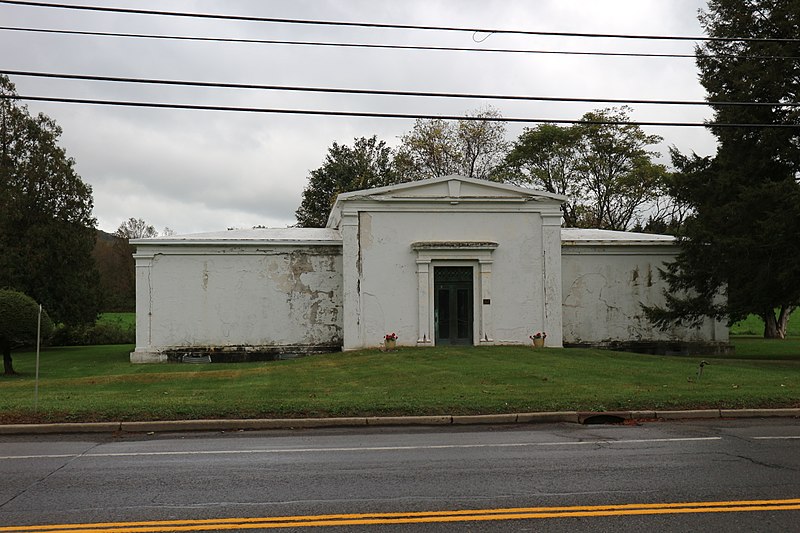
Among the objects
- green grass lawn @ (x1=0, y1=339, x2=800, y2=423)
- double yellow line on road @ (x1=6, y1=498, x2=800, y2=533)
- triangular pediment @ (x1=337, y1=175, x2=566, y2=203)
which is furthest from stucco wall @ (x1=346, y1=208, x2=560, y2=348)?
double yellow line on road @ (x1=6, y1=498, x2=800, y2=533)

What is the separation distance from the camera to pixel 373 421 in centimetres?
1255

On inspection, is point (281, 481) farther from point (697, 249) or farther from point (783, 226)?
point (697, 249)

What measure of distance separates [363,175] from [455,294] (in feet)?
106

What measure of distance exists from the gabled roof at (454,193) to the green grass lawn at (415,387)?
226 inches

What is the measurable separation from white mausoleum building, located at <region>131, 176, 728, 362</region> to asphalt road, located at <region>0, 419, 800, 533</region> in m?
14.5

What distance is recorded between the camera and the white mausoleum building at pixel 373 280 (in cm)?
2619

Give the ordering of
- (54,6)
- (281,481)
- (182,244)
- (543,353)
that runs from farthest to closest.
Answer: (182,244), (543,353), (54,6), (281,481)

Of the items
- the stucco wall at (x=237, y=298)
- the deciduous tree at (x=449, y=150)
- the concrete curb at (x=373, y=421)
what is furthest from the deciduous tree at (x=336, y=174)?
the concrete curb at (x=373, y=421)

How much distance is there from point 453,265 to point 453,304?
1.42 meters

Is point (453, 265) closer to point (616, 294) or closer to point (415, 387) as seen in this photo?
point (616, 294)

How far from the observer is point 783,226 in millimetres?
21578

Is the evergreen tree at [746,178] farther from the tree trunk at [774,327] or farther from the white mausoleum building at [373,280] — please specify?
the tree trunk at [774,327]

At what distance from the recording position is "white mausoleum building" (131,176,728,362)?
1031 inches

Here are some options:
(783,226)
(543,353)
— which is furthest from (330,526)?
(783,226)
